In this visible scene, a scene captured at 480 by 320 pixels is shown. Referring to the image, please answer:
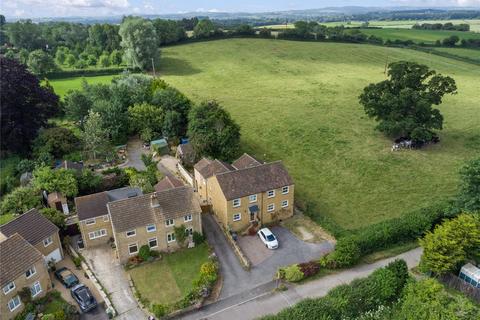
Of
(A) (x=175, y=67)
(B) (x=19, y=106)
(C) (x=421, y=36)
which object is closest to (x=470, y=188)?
(B) (x=19, y=106)

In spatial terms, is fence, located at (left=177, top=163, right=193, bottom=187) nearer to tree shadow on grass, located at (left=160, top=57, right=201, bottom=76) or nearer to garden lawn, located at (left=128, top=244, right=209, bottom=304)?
garden lawn, located at (left=128, top=244, right=209, bottom=304)

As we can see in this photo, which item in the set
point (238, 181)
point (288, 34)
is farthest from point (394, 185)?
point (288, 34)

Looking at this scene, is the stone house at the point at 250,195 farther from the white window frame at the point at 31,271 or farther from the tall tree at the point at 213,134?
the white window frame at the point at 31,271

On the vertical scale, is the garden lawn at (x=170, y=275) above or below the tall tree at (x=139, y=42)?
below

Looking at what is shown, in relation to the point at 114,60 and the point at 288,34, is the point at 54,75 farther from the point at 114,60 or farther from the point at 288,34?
the point at 288,34

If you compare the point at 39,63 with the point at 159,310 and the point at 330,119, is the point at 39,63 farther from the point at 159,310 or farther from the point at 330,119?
the point at 159,310

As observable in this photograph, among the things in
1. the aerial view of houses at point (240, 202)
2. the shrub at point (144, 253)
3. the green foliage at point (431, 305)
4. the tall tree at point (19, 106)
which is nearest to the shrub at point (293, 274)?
the aerial view of houses at point (240, 202)

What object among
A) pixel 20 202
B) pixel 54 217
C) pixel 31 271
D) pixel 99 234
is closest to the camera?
pixel 31 271
